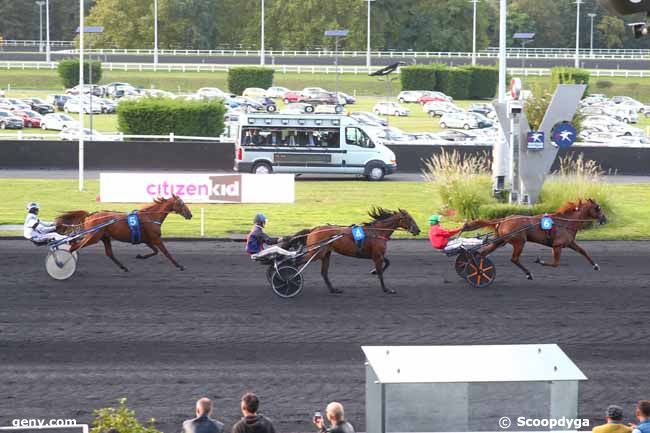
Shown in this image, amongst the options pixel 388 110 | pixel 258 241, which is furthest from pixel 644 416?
pixel 388 110

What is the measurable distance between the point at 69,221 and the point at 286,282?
3.79 meters

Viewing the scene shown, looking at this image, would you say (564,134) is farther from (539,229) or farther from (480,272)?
(480,272)

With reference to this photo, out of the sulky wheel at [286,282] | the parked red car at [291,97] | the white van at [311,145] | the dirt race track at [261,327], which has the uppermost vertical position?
the parked red car at [291,97]

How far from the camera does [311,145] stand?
33.8 meters

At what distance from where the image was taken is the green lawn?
74.2ft

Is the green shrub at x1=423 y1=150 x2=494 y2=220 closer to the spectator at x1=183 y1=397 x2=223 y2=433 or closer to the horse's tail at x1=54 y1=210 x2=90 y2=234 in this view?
the horse's tail at x1=54 y1=210 x2=90 y2=234

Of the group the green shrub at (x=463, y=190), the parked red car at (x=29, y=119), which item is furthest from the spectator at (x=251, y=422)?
the parked red car at (x=29, y=119)

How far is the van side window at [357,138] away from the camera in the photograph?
33.9m

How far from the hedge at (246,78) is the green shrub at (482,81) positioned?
1315 centimetres

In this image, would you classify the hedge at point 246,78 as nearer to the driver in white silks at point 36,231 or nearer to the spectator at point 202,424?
the driver in white silks at point 36,231

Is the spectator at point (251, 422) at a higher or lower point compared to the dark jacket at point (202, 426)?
higher

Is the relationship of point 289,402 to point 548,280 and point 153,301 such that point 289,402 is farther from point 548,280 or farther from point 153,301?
point 548,280


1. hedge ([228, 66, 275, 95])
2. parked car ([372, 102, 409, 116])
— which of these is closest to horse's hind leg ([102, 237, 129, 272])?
parked car ([372, 102, 409, 116])

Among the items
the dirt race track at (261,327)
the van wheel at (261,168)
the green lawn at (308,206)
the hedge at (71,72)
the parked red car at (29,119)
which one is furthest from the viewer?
the hedge at (71,72)
